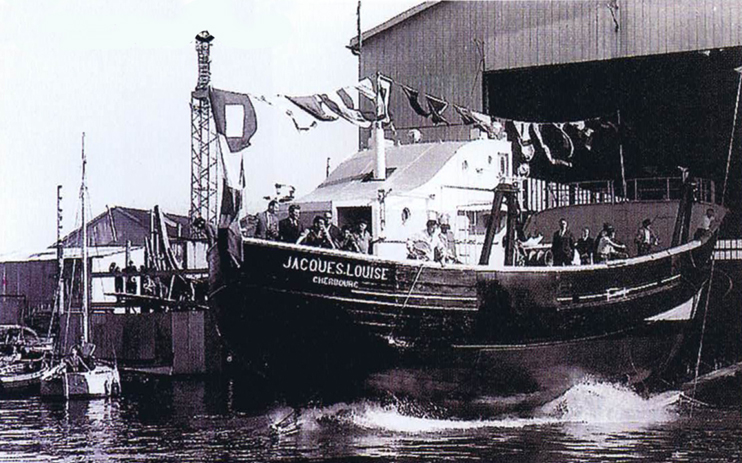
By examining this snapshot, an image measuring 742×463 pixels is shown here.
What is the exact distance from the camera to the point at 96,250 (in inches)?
1864

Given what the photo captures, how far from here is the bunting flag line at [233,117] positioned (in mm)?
16453

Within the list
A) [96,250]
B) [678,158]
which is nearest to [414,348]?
[678,158]

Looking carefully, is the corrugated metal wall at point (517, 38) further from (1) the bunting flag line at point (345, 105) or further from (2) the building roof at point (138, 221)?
(2) the building roof at point (138, 221)

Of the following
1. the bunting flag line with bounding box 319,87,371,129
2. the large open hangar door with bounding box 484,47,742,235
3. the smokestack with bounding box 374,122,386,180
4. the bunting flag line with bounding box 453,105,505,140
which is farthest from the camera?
the large open hangar door with bounding box 484,47,742,235

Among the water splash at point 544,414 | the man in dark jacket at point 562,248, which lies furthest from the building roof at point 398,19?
the water splash at point 544,414

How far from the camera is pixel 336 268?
680 inches

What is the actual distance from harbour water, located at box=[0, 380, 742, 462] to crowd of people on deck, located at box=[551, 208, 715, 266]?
274 cm

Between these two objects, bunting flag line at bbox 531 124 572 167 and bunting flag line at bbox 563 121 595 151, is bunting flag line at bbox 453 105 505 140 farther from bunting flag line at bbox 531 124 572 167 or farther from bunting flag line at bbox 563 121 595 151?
bunting flag line at bbox 563 121 595 151

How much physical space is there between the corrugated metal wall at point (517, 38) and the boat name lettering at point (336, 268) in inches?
388

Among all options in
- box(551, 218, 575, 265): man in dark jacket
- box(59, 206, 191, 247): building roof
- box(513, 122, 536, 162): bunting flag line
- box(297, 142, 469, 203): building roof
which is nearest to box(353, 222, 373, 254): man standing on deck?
box(297, 142, 469, 203): building roof

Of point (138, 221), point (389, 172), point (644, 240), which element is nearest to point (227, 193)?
point (389, 172)

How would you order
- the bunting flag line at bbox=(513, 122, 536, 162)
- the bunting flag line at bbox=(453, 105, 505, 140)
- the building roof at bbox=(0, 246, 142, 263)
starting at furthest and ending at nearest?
the building roof at bbox=(0, 246, 142, 263)
the bunting flag line at bbox=(513, 122, 536, 162)
the bunting flag line at bbox=(453, 105, 505, 140)

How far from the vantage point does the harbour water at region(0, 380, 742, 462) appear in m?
16.2

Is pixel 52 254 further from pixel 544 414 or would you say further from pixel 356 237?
pixel 544 414
